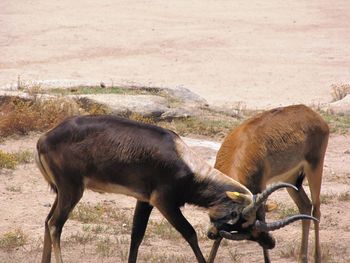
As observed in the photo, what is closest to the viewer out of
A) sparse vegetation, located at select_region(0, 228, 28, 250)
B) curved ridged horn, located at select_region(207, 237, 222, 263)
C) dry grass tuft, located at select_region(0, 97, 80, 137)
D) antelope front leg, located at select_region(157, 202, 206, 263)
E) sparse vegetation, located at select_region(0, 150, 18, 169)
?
antelope front leg, located at select_region(157, 202, 206, 263)

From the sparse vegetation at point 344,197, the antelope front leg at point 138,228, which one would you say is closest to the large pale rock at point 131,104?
the sparse vegetation at point 344,197

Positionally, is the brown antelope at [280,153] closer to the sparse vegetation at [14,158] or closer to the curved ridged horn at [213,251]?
the curved ridged horn at [213,251]

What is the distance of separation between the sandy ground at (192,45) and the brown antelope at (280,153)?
29.7 ft

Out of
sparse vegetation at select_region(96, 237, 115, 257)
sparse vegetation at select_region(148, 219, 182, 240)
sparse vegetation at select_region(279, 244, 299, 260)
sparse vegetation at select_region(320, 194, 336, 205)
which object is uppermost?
sparse vegetation at select_region(96, 237, 115, 257)

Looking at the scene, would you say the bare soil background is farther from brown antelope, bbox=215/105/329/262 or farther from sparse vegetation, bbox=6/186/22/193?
brown antelope, bbox=215/105/329/262

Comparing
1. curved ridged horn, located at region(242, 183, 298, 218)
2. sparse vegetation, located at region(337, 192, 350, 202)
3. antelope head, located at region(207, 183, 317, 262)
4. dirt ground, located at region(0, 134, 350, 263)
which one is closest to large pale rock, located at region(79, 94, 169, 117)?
dirt ground, located at region(0, 134, 350, 263)

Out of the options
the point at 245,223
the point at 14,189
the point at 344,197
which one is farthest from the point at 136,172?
the point at 344,197

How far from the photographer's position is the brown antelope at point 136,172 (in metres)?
8.52

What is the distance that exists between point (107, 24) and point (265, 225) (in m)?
22.5

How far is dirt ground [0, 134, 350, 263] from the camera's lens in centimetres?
965

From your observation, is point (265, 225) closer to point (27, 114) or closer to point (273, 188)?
point (273, 188)

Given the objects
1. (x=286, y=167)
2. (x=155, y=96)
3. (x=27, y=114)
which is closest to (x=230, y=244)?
(x=286, y=167)

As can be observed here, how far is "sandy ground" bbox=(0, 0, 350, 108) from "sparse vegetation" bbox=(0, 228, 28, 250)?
8.88 m

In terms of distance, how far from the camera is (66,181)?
8.73 metres
